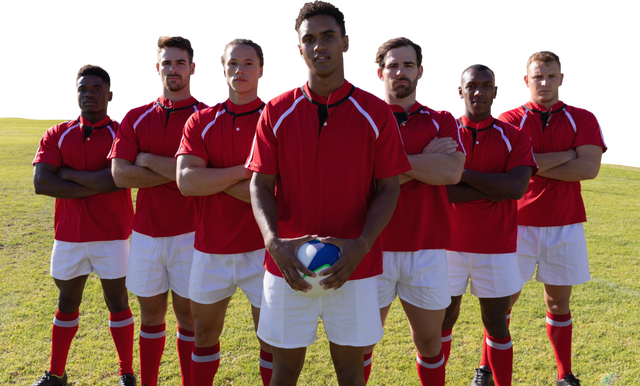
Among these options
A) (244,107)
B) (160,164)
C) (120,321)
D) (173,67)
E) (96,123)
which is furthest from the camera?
(96,123)

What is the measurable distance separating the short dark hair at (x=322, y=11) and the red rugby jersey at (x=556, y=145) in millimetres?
2358

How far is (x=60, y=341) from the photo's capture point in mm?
3936

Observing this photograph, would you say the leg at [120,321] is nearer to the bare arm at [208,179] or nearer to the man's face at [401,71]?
the bare arm at [208,179]

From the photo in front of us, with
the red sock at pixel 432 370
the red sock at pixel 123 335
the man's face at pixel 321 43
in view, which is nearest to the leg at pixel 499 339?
the red sock at pixel 432 370

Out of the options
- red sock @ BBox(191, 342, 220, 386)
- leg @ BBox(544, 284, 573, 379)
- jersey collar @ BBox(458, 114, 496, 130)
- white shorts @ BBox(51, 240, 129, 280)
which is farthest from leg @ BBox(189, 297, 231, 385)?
leg @ BBox(544, 284, 573, 379)

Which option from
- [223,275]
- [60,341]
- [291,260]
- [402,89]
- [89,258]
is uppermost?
[402,89]

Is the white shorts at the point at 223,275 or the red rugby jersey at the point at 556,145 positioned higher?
the red rugby jersey at the point at 556,145

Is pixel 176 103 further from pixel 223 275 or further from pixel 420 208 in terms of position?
pixel 420 208

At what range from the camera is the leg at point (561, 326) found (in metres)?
4.02

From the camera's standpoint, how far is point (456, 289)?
12.2 feet

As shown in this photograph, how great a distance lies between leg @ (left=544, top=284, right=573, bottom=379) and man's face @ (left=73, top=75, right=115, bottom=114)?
4.28m

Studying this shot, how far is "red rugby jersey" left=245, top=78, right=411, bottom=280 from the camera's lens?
8.29ft

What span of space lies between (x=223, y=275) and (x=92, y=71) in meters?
2.22

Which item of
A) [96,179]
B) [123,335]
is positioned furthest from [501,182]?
[123,335]
